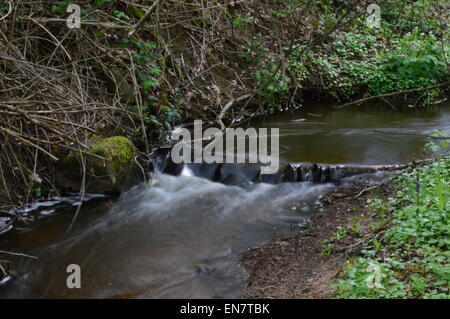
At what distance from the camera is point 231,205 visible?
252 inches

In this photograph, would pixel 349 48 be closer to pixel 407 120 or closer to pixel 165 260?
pixel 407 120

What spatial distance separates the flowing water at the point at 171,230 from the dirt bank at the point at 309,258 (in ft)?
0.59

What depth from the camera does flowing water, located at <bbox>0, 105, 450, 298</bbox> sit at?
184 inches

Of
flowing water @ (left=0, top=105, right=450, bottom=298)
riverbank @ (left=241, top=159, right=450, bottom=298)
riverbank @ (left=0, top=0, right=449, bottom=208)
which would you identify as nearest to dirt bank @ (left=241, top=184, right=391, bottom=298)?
riverbank @ (left=241, top=159, right=450, bottom=298)

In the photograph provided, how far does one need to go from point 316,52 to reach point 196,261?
793cm

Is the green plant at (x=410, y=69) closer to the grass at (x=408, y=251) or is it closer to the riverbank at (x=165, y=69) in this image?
the riverbank at (x=165, y=69)

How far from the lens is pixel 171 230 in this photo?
5.79 meters

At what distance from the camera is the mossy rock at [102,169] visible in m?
6.56

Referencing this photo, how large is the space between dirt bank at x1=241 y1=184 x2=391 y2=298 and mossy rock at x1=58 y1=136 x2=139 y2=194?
2498 millimetres

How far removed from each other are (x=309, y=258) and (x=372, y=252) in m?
0.76

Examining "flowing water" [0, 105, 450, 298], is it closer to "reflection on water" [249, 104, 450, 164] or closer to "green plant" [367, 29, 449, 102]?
"reflection on water" [249, 104, 450, 164]

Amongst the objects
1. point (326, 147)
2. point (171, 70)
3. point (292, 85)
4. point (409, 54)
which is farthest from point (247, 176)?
point (409, 54)

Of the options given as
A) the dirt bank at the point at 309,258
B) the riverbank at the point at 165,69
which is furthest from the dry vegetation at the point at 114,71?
the dirt bank at the point at 309,258

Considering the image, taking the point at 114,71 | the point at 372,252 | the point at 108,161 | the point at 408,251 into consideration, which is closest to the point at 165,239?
the point at 108,161
